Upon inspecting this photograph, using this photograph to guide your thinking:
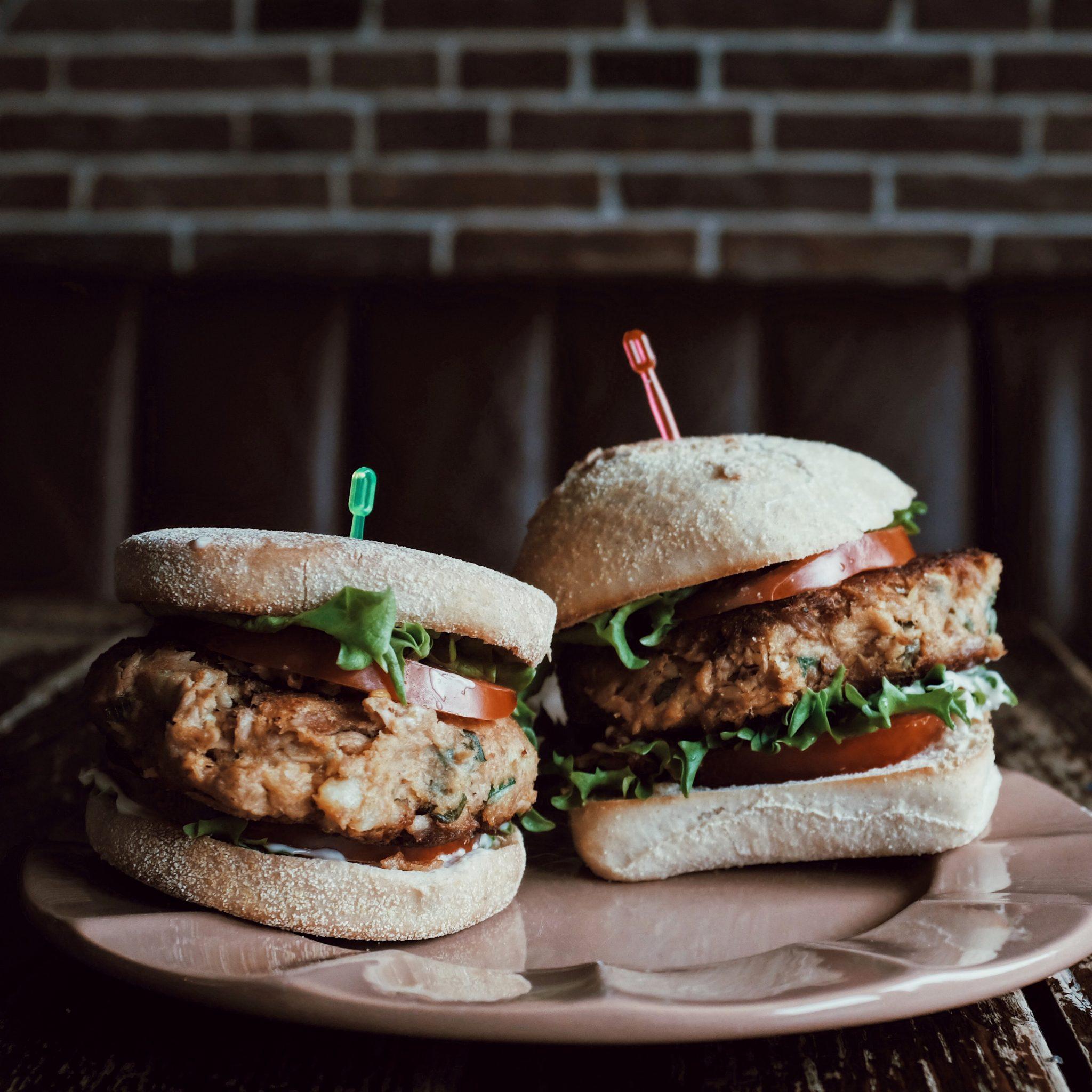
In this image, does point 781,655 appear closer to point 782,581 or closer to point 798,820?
point 782,581

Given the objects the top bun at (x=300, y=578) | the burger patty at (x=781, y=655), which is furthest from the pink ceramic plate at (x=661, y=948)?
the top bun at (x=300, y=578)

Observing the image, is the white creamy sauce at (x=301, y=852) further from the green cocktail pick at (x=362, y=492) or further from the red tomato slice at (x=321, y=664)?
the green cocktail pick at (x=362, y=492)

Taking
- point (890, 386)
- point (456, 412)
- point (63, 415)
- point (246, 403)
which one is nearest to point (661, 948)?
point (456, 412)

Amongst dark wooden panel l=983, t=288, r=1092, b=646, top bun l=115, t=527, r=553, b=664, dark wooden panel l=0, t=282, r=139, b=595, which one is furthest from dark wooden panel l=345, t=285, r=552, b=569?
top bun l=115, t=527, r=553, b=664

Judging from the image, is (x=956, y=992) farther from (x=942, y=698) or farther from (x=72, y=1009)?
(x=72, y=1009)

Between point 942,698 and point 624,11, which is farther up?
point 624,11

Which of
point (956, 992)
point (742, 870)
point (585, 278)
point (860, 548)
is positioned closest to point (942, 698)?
point (860, 548)
